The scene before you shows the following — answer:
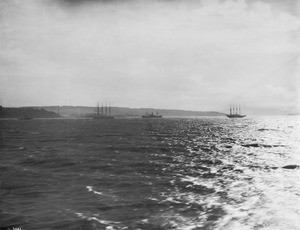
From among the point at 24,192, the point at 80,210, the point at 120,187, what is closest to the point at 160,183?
the point at 120,187

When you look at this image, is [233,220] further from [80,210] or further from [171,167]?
[171,167]

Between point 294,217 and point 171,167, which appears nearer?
point 294,217

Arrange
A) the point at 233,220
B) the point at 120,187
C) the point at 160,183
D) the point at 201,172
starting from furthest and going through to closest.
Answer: the point at 201,172
the point at 160,183
the point at 120,187
the point at 233,220

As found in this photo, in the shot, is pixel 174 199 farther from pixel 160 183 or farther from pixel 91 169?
pixel 91 169

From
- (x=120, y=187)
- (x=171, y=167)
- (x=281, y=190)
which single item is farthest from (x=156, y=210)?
(x=171, y=167)

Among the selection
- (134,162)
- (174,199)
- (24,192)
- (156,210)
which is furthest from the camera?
(134,162)

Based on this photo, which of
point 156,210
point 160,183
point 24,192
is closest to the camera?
point 156,210

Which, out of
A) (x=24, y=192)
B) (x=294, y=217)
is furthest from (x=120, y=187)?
(x=294, y=217)

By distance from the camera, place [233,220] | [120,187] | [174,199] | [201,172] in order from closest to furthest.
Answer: [233,220] < [174,199] < [120,187] < [201,172]

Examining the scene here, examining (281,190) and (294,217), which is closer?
(294,217)
